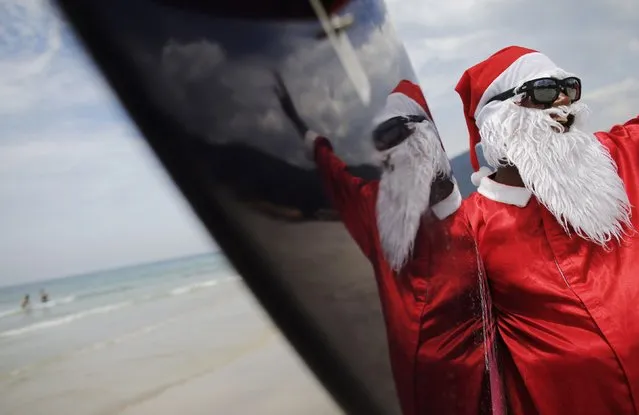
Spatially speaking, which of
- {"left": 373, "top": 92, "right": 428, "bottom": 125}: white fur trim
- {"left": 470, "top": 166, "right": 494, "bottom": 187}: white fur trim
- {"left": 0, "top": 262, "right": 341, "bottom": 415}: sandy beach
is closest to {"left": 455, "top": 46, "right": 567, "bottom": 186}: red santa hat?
{"left": 470, "top": 166, "right": 494, "bottom": 187}: white fur trim

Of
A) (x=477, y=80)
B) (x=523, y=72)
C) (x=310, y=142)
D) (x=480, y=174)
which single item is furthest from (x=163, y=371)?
(x=310, y=142)

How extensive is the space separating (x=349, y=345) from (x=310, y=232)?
0.22 m

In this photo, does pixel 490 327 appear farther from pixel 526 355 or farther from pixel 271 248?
pixel 271 248

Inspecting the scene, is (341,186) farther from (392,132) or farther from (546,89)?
(546,89)

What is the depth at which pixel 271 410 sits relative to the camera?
3.70 m

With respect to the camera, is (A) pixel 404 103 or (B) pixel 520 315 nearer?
(A) pixel 404 103

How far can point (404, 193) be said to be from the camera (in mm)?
875

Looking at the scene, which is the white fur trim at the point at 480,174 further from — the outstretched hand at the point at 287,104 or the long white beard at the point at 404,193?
the outstretched hand at the point at 287,104

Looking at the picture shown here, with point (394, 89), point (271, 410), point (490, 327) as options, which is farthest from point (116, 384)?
point (394, 89)

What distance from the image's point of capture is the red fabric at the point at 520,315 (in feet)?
3.29

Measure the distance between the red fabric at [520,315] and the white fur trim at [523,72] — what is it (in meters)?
0.29

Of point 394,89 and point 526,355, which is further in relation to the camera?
point 526,355

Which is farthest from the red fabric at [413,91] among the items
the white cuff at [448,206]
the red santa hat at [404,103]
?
the white cuff at [448,206]

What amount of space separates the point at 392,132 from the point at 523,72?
757mm
